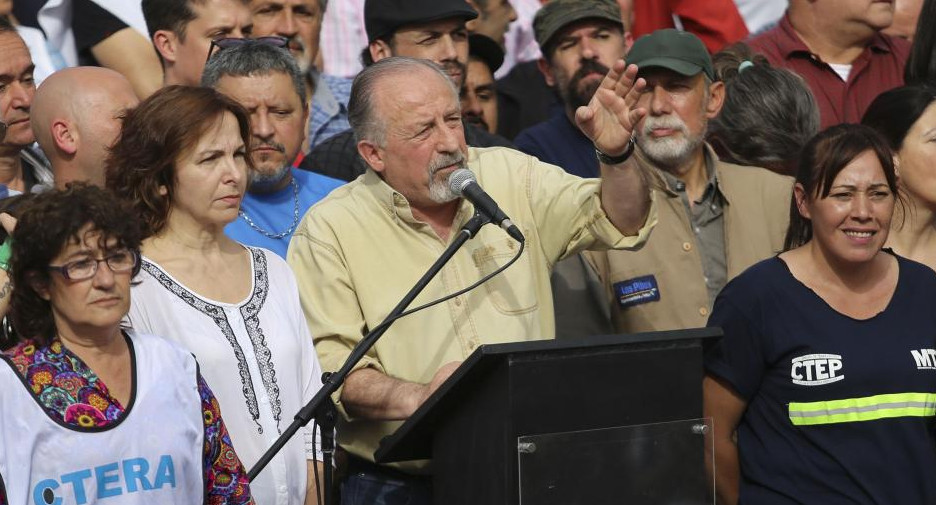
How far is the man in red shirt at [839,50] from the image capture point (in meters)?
6.80

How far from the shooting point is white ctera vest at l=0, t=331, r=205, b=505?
131 inches

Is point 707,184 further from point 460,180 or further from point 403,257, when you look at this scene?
point 460,180

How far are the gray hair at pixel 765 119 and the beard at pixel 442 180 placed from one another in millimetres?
1703

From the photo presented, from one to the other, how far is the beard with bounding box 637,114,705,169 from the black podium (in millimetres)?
1698

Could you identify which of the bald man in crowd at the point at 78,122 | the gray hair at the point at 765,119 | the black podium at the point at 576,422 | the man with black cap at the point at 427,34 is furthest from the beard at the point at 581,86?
the black podium at the point at 576,422

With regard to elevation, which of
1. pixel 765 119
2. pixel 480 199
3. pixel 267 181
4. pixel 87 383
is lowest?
pixel 87 383

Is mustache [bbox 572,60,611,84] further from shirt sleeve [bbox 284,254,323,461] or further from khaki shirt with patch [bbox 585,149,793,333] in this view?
shirt sleeve [bbox 284,254,323,461]

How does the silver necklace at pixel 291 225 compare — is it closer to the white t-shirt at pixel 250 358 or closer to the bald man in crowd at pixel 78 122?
the bald man in crowd at pixel 78 122

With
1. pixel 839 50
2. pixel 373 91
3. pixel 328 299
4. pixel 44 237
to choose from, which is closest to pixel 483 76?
pixel 839 50

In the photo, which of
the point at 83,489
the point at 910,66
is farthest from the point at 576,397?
the point at 910,66

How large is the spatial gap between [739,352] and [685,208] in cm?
117

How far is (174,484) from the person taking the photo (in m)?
3.52

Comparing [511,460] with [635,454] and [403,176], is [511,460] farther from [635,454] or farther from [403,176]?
Answer: [403,176]

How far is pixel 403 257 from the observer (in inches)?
180
